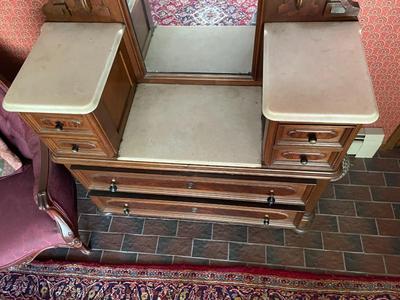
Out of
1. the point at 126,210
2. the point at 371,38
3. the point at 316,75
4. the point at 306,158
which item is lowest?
the point at 126,210

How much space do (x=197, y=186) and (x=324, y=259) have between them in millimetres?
746

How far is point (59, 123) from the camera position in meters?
1.08

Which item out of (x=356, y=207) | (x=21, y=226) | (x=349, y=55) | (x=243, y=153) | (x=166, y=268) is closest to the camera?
(x=349, y=55)

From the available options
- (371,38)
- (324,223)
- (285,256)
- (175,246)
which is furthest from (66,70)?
(324,223)

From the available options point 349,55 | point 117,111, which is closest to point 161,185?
point 117,111

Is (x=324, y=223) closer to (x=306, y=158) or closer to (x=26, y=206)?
(x=306, y=158)

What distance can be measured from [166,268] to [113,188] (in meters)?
0.48

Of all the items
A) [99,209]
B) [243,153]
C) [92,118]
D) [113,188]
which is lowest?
[99,209]

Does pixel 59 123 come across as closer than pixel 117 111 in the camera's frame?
Yes

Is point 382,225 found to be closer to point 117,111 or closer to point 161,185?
point 161,185

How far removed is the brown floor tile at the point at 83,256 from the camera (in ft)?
→ 5.41

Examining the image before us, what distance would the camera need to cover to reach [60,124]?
1079mm

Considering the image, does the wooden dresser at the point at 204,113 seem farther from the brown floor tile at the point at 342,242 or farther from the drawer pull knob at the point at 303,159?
the brown floor tile at the point at 342,242

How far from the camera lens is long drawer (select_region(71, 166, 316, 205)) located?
1.24 m
